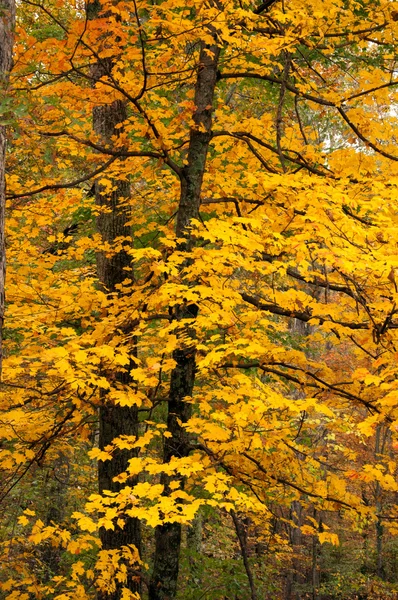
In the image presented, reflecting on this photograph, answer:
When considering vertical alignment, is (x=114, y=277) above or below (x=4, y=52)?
below

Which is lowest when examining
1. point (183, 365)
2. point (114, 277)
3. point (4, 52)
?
point (183, 365)

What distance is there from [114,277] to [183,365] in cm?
171

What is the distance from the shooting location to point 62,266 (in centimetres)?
856

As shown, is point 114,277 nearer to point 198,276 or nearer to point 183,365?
point 183,365

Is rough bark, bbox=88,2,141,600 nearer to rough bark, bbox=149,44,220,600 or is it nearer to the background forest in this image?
the background forest

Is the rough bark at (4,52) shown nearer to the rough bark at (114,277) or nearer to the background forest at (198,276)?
the background forest at (198,276)

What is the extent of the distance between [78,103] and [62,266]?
12.1 ft

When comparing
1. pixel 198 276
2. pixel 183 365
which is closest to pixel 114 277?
pixel 183 365

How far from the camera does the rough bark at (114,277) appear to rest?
6711 mm

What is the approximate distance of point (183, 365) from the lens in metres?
5.86

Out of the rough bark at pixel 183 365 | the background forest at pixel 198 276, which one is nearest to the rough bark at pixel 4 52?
the background forest at pixel 198 276

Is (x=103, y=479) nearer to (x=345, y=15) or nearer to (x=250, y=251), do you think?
(x=250, y=251)

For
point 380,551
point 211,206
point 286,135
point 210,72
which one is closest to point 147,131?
point 210,72

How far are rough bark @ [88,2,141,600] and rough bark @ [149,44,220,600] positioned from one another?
0.96 meters
